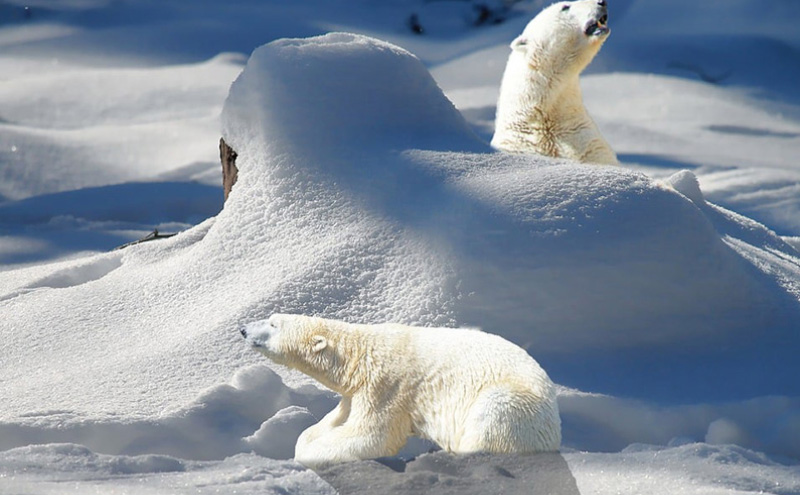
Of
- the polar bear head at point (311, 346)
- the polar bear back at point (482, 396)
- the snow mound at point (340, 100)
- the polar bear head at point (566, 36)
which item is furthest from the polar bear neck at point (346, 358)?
the polar bear head at point (566, 36)

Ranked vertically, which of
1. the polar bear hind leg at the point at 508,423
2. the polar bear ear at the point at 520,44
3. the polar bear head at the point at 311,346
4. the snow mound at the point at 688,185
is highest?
the polar bear ear at the point at 520,44

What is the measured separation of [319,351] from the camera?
2.90 m

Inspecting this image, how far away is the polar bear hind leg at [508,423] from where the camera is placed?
2654mm

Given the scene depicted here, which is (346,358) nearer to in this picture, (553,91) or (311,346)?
(311,346)

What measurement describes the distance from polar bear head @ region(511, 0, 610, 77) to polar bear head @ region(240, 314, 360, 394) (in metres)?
2.19

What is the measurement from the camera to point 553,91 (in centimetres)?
473

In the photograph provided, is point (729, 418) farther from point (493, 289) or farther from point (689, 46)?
point (689, 46)

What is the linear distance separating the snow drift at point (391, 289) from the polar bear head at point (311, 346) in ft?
0.74

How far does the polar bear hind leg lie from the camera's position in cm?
265

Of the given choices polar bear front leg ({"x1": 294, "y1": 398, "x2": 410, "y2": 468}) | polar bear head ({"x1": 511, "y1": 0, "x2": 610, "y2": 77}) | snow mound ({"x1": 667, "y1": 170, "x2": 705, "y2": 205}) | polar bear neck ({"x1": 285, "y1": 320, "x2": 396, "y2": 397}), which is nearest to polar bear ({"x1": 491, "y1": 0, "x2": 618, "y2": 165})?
polar bear head ({"x1": 511, "y1": 0, "x2": 610, "y2": 77})

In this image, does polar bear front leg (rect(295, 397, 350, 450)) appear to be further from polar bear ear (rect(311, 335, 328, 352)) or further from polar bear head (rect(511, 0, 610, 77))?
polar bear head (rect(511, 0, 610, 77))

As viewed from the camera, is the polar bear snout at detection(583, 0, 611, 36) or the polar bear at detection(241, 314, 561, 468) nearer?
the polar bear at detection(241, 314, 561, 468)

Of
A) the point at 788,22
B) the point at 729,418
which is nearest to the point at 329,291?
the point at 729,418

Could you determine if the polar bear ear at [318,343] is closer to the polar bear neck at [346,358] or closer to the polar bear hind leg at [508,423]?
the polar bear neck at [346,358]
